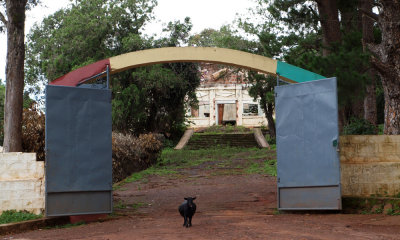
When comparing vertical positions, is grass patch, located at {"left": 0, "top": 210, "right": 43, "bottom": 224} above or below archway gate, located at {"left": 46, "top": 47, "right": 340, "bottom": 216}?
below

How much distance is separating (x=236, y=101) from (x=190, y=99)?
32.0 ft

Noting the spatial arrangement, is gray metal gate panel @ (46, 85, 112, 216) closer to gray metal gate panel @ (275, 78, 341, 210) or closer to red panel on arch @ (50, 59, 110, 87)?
red panel on arch @ (50, 59, 110, 87)

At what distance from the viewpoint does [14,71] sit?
36.9ft

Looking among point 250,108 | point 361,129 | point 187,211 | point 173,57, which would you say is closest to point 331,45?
point 361,129

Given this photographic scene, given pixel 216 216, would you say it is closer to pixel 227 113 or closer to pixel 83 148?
pixel 83 148

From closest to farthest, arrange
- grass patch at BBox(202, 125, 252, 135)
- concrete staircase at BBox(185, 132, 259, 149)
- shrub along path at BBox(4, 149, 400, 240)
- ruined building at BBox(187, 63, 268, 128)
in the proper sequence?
1. shrub along path at BBox(4, 149, 400, 240)
2. concrete staircase at BBox(185, 132, 259, 149)
3. grass patch at BBox(202, 125, 252, 135)
4. ruined building at BBox(187, 63, 268, 128)

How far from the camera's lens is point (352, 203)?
34.1 feet

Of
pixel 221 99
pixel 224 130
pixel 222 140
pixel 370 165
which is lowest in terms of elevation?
pixel 370 165

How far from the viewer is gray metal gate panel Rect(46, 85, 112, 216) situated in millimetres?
10023

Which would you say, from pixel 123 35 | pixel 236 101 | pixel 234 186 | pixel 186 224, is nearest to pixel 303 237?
pixel 186 224

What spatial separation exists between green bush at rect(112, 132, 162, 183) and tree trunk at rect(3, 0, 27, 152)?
646cm

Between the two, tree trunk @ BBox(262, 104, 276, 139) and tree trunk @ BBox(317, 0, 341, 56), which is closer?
tree trunk @ BBox(317, 0, 341, 56)

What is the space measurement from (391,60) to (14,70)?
8.34 metres

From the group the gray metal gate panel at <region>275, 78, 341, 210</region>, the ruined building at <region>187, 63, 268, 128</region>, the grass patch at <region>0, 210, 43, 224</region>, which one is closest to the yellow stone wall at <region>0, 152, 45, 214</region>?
the grass patch at <region>0, 210, 43, 224</region>
